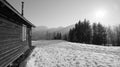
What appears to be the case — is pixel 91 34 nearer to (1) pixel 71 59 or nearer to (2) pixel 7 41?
(1) pixel 71 59

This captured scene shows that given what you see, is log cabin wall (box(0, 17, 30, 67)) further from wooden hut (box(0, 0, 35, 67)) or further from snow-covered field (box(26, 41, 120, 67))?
snow-covered field (box(26, 41, 120, 67))

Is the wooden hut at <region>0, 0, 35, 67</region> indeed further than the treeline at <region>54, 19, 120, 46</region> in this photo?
No

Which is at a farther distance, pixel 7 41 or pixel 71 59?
pixel 71 59

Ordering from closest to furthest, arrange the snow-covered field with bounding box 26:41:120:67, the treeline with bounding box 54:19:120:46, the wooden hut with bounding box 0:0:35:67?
1. the wooden hut with bounding box 0:0:35:67
2. the snow-covered field with bounding box 26:41:120:67
3. the treeline with bounding box 54:19:120:46

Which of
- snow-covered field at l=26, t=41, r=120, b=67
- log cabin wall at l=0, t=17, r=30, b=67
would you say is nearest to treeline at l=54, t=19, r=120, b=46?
snow-covered field at l=26, t=41, r=120, b=67

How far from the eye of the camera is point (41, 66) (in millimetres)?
6562

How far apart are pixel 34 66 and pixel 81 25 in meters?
40.3

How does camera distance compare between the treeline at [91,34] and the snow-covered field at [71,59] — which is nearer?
the snow-covered field at [71,59]

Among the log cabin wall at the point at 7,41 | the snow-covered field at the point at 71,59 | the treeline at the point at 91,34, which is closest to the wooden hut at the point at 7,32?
the log cabin wall at the point at 7,41

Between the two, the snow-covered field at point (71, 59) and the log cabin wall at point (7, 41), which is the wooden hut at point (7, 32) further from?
the snow-covered field at point (71, 59)

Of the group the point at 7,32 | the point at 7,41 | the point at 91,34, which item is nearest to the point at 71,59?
the point at 7,41

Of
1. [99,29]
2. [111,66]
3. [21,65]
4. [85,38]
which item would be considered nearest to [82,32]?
[85,38]

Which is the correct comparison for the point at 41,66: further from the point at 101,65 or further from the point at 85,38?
the point at 85,38

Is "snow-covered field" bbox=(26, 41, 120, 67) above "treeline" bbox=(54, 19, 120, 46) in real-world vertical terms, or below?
below
